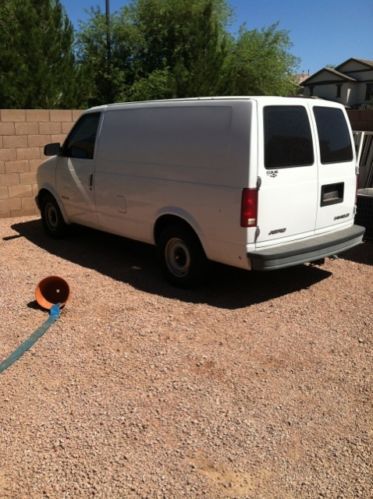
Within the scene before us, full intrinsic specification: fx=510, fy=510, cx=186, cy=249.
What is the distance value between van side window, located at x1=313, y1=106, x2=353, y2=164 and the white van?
12 mm

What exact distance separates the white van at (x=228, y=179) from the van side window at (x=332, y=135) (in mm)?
12

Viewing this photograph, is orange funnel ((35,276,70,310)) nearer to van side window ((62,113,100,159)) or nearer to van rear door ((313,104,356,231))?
van side window ((62,113,100,159))

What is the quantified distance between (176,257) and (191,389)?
230 cm

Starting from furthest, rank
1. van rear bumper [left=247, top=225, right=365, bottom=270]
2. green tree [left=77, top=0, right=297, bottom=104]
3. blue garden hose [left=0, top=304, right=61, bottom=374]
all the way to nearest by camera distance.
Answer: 1. green tree [left=77, top=0, right=297, bottom=104]
2. van rear bumper [left=247, top=225, right=365, bottom=270]
3. blue garden hose [left=0, top=304, right=61, bottom=374]

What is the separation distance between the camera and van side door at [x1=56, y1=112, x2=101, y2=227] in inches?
268

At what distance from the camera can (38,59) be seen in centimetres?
1198

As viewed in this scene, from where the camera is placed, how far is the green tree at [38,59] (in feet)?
38.5

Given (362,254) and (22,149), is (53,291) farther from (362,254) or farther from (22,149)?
(22,149)

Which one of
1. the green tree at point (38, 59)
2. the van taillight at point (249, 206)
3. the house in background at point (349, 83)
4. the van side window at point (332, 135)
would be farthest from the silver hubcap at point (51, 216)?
the house in background at point (349, 83)

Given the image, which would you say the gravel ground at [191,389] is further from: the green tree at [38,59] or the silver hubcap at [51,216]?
the green tree at [38,59]

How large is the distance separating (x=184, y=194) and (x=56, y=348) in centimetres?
209

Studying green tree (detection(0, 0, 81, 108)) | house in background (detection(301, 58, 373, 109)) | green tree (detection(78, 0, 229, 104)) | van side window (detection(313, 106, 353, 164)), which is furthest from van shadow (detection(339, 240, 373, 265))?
house in background (detection(301, 58, 373, 109))

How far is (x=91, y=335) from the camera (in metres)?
4.63

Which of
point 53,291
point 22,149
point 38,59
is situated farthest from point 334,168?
point 38,59
